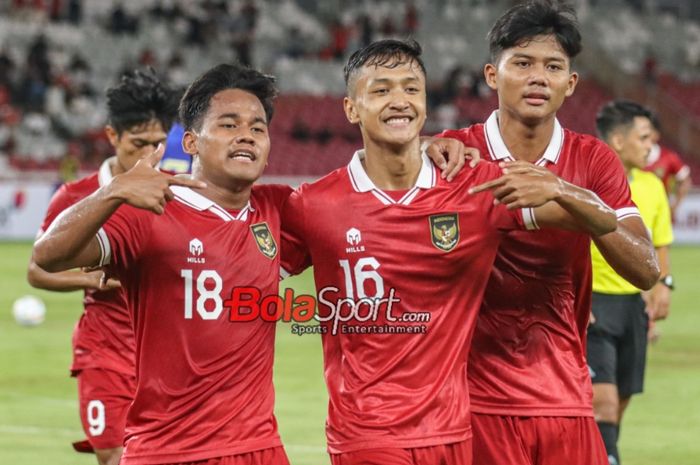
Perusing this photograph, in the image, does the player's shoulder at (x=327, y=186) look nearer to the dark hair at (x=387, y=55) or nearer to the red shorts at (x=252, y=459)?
the dark hair at (x=387, y=55)

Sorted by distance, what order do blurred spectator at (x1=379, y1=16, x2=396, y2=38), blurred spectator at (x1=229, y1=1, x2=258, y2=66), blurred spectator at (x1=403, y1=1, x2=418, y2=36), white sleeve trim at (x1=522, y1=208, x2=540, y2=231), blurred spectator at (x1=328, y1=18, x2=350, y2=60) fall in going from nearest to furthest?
white sleeve trim at (x1=522, y1=208, x2=540, y2=231) → blurred spectator at (x1=229, y1=1, x2=258, y2=66) → blurred spectator at (x1=328, y1=18, x2=350, y2=60) → blurred spectator at (x1=379, y1=16, x2=396, y2=38) → blurred spectator at (x1=403, y1=1, x2=418, y2=36)

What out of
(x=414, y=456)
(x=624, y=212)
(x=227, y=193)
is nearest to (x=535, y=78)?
(x=624, y=212)

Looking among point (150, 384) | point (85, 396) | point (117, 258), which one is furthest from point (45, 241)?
point (85, 396)

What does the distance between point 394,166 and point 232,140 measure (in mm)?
614

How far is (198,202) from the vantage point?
193 inches

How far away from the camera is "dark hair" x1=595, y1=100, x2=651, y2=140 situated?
893 cm

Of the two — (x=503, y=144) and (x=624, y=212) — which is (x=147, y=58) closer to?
(x=503, y=144)

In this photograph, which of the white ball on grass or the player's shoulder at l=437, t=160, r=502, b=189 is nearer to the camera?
the player's shoulder at l=437, t=160, r=502, b=189

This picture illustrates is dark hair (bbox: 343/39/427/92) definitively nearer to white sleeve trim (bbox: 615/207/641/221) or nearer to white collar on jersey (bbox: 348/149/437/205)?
white collar on jersey (bbox: 348/149/437/205)

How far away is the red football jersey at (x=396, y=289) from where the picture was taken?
4.85 meters

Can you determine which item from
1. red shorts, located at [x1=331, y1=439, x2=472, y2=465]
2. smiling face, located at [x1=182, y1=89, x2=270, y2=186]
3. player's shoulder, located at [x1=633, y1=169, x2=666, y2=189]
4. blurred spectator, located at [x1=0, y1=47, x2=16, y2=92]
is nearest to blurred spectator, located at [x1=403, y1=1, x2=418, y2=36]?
blurred spectator, located at [x1=0, y1=47, x2=16, y2=92]

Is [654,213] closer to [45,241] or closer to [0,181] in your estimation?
[45,241]

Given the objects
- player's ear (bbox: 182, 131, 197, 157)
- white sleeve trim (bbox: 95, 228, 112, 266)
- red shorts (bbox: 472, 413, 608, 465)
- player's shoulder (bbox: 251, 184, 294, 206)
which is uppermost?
player's ear (bbox: 182, 131, 197, 157)

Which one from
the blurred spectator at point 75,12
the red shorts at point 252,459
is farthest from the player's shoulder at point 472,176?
the blurred spectator at point 75,12
